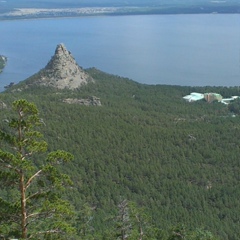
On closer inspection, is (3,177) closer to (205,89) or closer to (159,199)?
(159,199)

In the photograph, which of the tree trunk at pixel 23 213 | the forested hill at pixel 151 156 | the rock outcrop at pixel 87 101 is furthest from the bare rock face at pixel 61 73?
the tree trunk at pixel 23 213

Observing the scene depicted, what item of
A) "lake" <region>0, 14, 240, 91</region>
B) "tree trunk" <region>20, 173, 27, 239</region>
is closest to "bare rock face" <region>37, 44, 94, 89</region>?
"lake" <region>0, 14, 240, 91</region>

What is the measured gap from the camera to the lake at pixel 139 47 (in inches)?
3605

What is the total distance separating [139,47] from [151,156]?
86.5 meters

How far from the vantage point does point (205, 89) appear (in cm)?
7256

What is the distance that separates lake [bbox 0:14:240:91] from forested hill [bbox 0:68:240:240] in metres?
30.1

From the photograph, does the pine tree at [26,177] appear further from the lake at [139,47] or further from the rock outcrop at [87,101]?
the lake at [139,47]

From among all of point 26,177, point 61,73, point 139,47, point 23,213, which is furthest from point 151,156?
point 139,47

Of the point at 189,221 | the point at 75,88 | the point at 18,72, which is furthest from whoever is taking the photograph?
the point at 18,72

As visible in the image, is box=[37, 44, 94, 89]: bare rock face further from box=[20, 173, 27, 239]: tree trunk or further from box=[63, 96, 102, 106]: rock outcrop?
box=[20, 173, 27, 239]: tree trunk

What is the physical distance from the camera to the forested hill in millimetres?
29955

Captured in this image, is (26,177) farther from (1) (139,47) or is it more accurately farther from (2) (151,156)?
→ (1) (139,47)

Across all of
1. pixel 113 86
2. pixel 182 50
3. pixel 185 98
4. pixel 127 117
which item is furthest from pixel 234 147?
pixel 182 50

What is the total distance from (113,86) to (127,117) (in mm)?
19592
